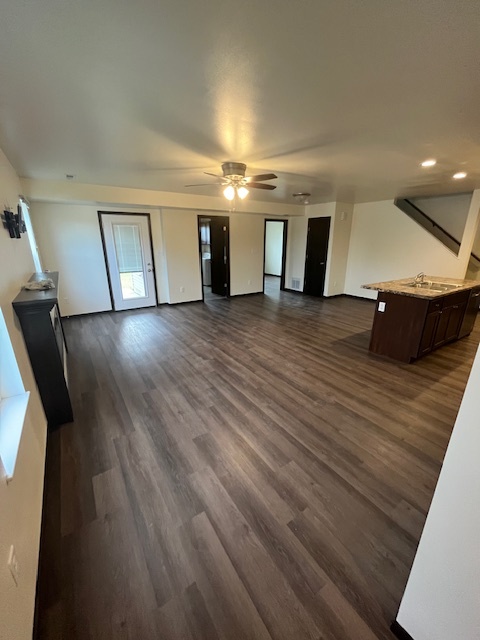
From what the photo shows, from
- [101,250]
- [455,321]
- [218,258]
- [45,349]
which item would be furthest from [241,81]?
[218,258]

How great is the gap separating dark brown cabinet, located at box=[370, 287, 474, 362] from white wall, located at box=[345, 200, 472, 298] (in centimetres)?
190

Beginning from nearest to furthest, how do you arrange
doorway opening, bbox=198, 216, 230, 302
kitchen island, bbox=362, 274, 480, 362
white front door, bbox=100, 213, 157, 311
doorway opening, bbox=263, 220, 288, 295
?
kitchen island, bbox=362, 274, 480, 362 < white front door, bbox=100, 213, 157, 311 < doorway opening, bbox=198, 216, 230, 302 < doorway opening, bbox=263, 220, 288, 295

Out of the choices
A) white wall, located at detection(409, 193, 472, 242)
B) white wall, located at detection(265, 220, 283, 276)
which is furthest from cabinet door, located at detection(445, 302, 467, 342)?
white wall, located at detection(265, 220, 283, 276)

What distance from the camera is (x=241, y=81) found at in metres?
1.55

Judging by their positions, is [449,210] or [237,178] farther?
[449,210]

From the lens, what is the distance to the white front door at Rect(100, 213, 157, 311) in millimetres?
5273

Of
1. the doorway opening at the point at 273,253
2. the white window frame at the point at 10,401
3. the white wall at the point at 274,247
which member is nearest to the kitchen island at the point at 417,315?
the white window frame at the point at 10,401

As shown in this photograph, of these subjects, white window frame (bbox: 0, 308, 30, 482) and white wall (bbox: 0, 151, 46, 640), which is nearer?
white wall (bbox: 0, 151, 46, 640)

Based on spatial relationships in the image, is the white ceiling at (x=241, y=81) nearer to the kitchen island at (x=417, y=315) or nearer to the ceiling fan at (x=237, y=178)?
the ceiling fan at (x=237, y=178)

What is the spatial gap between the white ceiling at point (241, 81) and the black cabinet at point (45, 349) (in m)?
1.38

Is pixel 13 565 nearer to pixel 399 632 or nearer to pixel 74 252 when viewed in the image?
pixel 399 632

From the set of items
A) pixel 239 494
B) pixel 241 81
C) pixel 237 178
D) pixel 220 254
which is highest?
pixel 241 81

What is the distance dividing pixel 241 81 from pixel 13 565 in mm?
2607

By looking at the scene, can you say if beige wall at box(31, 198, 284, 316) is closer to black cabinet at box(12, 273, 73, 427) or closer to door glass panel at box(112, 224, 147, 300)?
door glass panel at box(112, 224, 147, 300)
